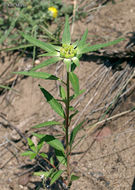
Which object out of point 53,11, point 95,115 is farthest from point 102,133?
point 53,11

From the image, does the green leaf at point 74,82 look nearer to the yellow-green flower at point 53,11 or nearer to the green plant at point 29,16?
the green plant at point 29,16

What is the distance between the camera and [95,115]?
246 cm

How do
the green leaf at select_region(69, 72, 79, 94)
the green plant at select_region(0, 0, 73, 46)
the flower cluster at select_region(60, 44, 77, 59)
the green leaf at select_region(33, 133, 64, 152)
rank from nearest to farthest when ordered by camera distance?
the green leaf at select_region(69, 72, 79, 94) → the flower cluster at select_region(60, 44, 77, 59) → the green leaf at select_region(33, 133, 64, 152) → the green plant at select_region(0, 0, 73, 46)

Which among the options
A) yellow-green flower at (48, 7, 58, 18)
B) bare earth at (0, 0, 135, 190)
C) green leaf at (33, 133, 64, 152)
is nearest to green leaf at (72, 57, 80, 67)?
green leaf at (33, 133, 64, 152)

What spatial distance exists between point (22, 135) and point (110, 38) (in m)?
1.52

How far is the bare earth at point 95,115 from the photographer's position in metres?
2.14

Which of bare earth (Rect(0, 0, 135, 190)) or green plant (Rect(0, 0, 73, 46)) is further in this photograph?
green plant (Rect(0, 0, 73, 46))

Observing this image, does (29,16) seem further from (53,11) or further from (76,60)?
(76,60)

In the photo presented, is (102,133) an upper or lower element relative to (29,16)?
lower

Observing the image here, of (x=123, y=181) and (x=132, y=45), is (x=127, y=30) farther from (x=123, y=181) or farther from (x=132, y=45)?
(x=123, y=181)

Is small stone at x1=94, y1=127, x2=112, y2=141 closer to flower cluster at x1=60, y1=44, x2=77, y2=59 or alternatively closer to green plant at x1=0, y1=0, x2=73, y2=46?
flower cluster at x1=60, y1=44, x2=77, y2=59

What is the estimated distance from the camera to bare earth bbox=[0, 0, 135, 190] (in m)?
2.14

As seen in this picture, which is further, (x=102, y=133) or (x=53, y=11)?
(x=53, y=11)

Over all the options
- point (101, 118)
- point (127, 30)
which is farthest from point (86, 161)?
point (127, 30)
